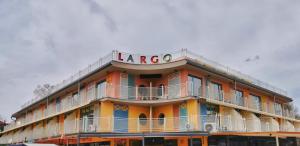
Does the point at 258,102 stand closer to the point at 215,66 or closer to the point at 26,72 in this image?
the point at 215,66

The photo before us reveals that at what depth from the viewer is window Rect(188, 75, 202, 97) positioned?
2288 cm

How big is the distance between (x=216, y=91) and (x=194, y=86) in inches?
122

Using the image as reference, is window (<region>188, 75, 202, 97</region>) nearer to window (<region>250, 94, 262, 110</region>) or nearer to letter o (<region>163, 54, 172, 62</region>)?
letter o (<region>163, 54, 172, 62</region>)

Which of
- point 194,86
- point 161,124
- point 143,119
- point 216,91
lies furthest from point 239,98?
point 143,119

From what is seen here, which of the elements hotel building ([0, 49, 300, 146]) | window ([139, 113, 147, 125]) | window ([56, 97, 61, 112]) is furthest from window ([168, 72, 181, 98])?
window ([56, 97, 61, 112])

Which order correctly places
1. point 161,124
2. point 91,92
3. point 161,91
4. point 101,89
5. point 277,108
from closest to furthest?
point 161,124 → point 161,91 → point 101,89 → point 91,92 → point 277,108

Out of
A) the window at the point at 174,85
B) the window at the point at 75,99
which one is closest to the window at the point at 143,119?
the window at the point at 174,85

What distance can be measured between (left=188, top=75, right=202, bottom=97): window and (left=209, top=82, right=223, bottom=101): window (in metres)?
1.28

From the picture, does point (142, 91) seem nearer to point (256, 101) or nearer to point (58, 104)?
point (58, 104)

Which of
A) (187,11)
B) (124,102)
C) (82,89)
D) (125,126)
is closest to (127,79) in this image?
(124,102)

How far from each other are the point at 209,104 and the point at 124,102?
638cm

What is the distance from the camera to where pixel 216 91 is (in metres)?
25.9

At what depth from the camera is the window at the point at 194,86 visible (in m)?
22.9

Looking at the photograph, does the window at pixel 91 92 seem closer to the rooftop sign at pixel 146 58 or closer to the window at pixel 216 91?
the rooftop sign at pixel 146 58
